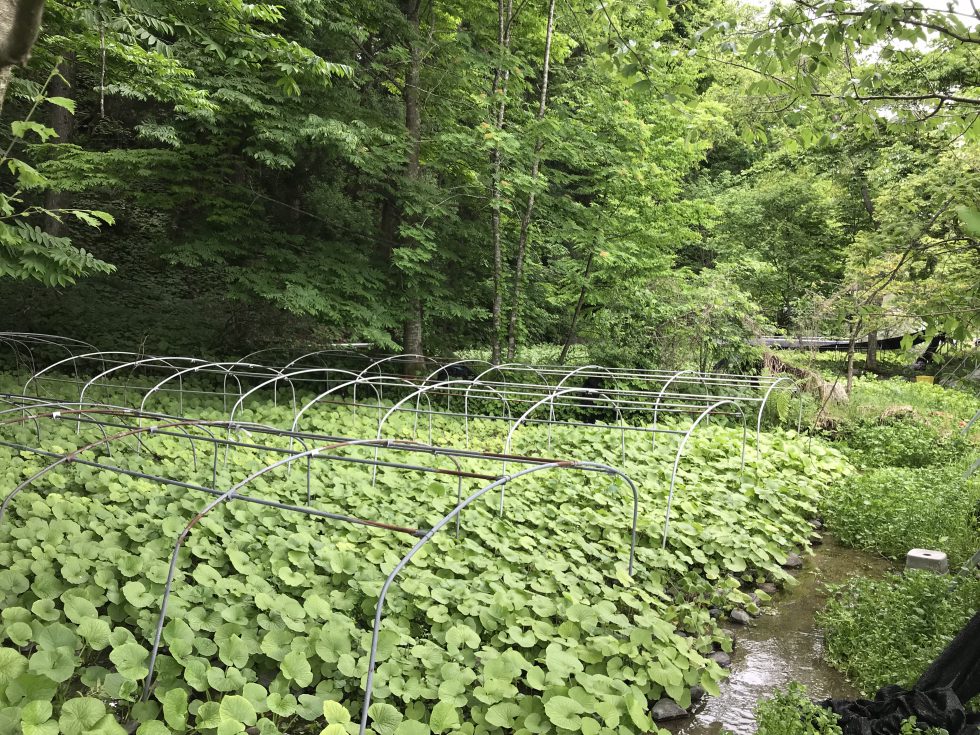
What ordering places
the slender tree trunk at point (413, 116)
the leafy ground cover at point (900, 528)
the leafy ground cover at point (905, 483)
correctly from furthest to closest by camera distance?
1. the slender tree trunk at point (413, 116)
2. the leafy ground cover at point (905, 483)
3. the leafy ground cover at point (900, 528)

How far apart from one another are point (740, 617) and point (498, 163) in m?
6.42

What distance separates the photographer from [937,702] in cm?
284

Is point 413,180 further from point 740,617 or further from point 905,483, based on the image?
point 905,483

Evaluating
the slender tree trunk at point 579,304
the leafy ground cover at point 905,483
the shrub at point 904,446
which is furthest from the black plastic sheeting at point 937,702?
the slender tree trunk at point 579,304

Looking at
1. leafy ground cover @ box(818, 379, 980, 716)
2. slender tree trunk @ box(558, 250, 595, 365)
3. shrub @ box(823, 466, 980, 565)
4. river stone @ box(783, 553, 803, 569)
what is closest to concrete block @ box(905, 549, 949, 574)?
leafy ground cover @ box(818, 379, 980, 716)

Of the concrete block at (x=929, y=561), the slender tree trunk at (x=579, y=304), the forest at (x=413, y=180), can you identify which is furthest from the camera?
the slender tree trunk at (x=579, y=304)

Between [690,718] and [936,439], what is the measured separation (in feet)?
23.6

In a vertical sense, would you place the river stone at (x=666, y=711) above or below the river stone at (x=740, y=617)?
above

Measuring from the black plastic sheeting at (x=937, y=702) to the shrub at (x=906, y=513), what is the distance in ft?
7.94

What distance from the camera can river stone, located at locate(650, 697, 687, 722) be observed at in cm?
324

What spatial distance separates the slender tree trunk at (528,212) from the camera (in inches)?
355

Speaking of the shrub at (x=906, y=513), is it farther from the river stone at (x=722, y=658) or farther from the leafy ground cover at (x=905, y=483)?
the river stone at (x=722, y=658)

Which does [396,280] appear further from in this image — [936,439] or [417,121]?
[936,439]

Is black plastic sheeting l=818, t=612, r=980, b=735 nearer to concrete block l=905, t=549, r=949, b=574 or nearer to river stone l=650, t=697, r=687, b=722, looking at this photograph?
river stone l=650, t=697, r=687, b=722
